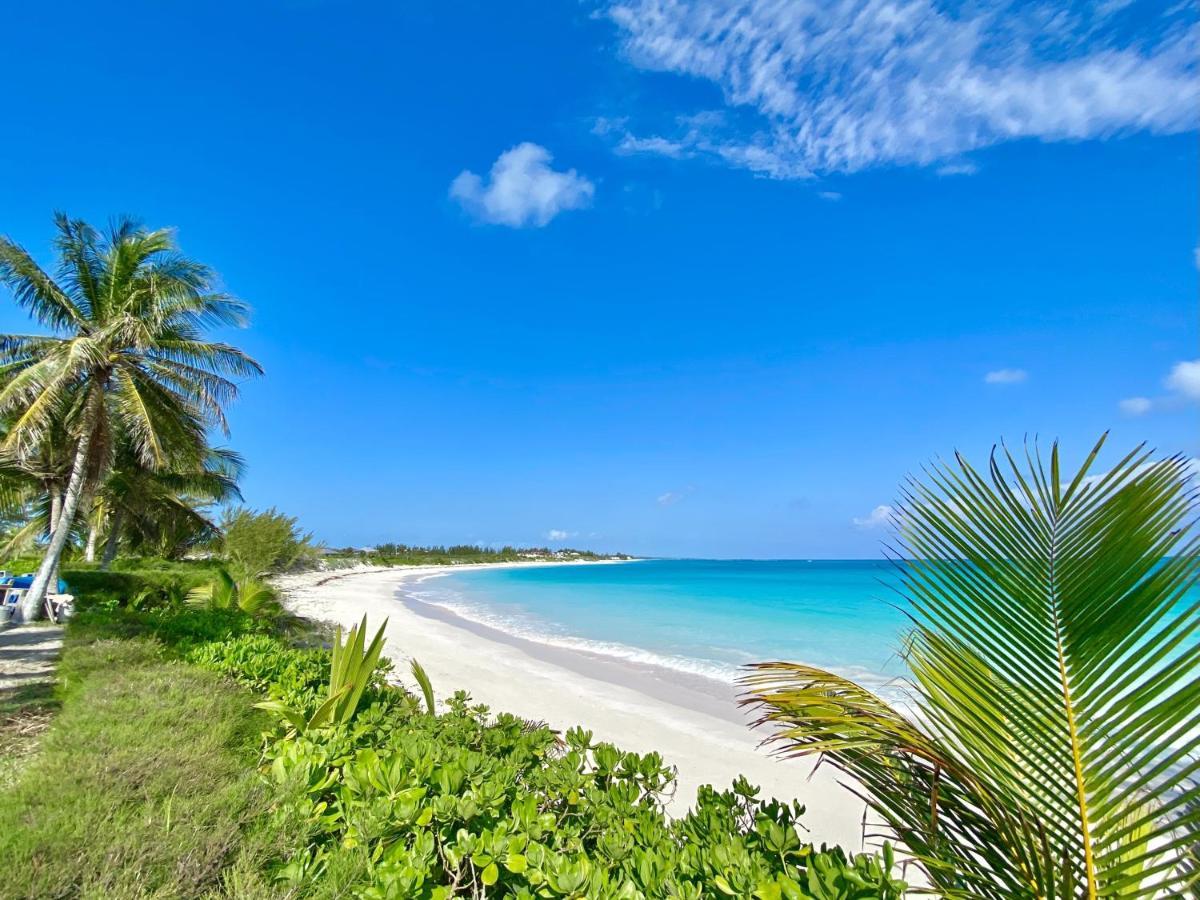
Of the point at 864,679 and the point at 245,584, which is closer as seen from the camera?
the point at 864,679

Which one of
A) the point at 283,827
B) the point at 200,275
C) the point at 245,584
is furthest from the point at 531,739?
the point at 200,275

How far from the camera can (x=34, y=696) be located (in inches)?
212

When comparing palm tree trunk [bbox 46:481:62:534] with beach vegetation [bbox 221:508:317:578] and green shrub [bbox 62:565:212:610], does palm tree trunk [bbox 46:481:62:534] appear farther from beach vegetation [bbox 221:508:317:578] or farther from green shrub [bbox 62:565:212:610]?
beach vegetation [bbox 221:508:317:578]

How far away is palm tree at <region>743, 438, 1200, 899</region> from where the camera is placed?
4.81 feet

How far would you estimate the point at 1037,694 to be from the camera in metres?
1.61

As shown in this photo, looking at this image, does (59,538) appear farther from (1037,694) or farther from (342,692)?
(1037,694)

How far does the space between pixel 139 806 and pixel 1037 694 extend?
11.2 feet

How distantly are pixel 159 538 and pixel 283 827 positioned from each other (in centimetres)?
2608

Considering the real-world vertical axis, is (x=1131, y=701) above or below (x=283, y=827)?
above

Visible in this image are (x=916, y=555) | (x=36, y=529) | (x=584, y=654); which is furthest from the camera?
(x=36, y=529)

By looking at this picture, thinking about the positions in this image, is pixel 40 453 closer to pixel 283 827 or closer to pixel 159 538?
pixel 159 538

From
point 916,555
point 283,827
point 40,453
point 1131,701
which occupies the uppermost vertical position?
point 40,453

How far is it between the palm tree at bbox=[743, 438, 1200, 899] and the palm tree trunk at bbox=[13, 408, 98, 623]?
1416 cm

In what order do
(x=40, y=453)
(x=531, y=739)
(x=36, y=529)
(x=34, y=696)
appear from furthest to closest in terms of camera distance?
(x=36, y=529)
(x=40, y=453)
(x=34, y=696)
(x=531, y=739)
